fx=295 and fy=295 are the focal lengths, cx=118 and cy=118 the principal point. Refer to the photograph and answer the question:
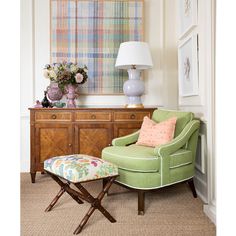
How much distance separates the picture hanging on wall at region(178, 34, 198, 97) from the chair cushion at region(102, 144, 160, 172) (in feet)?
2.97

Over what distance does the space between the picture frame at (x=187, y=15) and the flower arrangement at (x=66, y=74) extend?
52.2 inches

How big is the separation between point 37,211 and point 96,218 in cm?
55

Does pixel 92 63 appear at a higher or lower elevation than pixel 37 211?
higher

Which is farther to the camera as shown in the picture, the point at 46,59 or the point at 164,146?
the point at 46,59

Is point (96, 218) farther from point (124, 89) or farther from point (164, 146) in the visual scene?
point (124, 89)

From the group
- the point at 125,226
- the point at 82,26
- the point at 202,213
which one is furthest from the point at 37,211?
the point at 82,26

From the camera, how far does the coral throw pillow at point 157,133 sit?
2.87 m

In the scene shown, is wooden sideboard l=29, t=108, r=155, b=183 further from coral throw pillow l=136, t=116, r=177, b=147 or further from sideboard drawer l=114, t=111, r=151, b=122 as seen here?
coral throw pillow l=136, t=116, r=177, b=147

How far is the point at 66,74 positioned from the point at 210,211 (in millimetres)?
2304

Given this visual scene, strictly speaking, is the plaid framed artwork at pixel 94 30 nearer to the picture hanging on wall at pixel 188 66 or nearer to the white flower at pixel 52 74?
the white flower at pixel 52 74

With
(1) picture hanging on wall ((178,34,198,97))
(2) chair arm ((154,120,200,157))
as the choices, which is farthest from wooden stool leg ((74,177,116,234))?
(1) picture hanging on wall ((178,34,198,97))

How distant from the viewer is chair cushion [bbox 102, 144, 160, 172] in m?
2.49

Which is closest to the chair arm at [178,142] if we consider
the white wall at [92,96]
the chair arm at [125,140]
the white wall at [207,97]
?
the white wall at [207,97]
